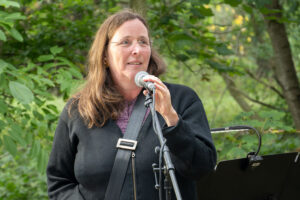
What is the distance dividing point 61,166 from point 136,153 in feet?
1.77

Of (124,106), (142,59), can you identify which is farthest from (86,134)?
(142,59)

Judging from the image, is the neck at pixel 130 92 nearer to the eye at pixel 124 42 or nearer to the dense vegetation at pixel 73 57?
the eye at pixel 124 42

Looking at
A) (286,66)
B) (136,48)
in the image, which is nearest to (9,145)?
(136,48)

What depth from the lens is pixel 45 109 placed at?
11.0 ft

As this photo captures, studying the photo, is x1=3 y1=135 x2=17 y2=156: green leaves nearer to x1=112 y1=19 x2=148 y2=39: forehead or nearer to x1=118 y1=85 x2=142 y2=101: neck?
x1=118 y1=85 x2=142 y2=101: neck

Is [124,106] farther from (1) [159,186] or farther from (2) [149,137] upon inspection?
(1) [159,186]

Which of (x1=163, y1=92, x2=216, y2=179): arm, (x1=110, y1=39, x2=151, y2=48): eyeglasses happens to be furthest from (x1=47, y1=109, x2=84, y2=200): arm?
(x1=163, y1=92, x2=216, y2=179): arm

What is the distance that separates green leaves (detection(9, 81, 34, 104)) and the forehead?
0.68m

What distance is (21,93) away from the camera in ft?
8.23

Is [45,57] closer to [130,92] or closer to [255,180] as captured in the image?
[130,92]

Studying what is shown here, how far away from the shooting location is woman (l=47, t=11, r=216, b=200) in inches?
77.0

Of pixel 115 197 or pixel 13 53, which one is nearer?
pixel 115 197

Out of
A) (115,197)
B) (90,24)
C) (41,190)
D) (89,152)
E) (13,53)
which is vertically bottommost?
(41,190)

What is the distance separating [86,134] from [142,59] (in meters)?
0.56
